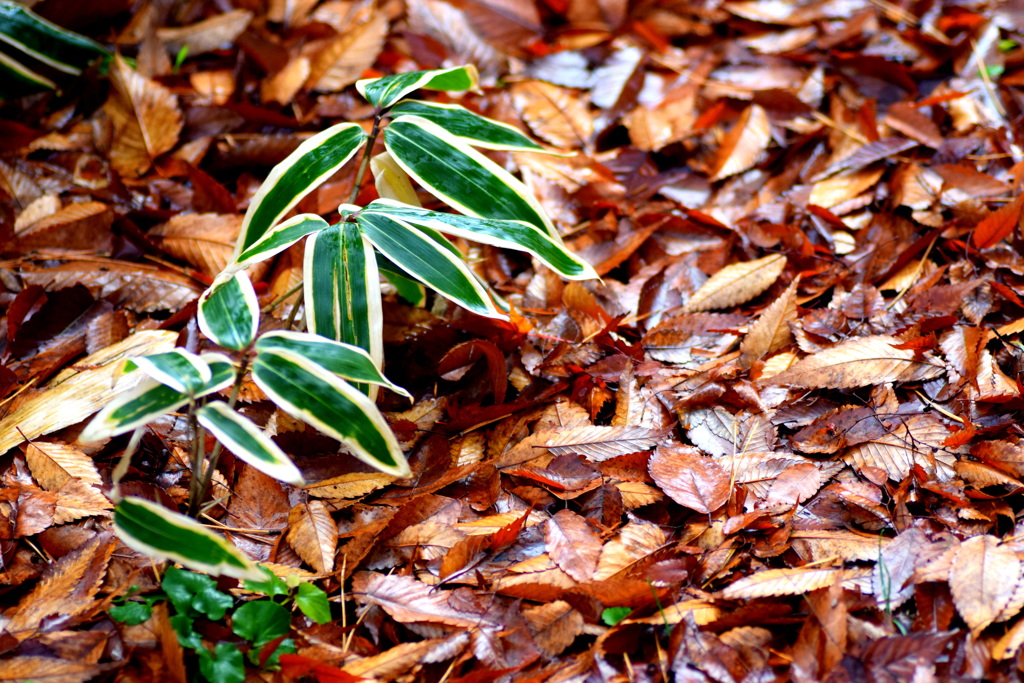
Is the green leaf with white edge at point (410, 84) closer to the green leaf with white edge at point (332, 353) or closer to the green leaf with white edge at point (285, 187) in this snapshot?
the green leaf with white edge at point (285, 187)

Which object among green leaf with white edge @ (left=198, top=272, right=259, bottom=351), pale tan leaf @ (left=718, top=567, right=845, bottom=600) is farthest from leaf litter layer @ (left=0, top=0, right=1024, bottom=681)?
green leaf with white edge @ (left=198, top=272, right=259, bottom=351)

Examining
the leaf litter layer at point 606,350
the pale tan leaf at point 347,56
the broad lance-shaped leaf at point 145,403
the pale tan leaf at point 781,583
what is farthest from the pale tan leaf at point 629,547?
the pale tan leaf at point 347,56

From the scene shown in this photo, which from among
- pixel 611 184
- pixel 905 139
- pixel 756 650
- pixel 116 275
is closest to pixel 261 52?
pixel 116 275

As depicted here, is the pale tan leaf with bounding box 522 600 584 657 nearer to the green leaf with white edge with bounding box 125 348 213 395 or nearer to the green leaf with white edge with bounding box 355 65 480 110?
the green leaf with white edge with bounding box 125 348 213 395

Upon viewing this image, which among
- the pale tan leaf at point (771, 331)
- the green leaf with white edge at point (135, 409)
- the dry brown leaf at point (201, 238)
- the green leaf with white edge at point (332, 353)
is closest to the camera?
the green leaf with white edge at point (135, 409)

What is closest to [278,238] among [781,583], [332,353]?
[332,353]

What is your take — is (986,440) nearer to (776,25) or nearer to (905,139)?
(905,139)

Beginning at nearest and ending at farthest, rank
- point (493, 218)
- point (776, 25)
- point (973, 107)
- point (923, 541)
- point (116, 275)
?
point (923, 541), point (493, 218), point (116, 275), point (973, 107), point (776, 25)
